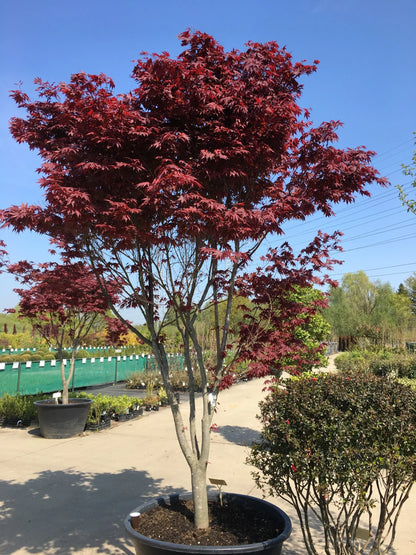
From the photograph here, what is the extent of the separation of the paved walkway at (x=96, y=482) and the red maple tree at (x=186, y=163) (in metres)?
1.41

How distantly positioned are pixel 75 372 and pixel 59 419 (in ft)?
14.9

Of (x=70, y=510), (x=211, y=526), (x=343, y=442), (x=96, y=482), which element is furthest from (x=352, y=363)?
(x=343, y=442)

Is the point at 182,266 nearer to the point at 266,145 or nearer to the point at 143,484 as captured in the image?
the point at 266,145

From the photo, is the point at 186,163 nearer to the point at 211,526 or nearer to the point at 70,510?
the point at 211,526

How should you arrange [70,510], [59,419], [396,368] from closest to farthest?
[70,510] < [59,419] < [396,368]

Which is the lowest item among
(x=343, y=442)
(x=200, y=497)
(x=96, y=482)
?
(x=96, y=482)

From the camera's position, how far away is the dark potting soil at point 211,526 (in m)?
2.98

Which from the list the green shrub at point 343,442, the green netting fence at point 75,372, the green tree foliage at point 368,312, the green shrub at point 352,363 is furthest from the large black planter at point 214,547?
the green tree foliage at point 368,312

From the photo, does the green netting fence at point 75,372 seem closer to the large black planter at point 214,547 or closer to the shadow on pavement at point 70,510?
the shadow on pavement at point 70,510

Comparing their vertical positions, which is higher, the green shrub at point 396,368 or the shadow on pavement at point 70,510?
the green shrub at point 396,368

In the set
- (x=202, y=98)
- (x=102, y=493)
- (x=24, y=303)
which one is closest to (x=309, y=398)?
(x=202, y=98)

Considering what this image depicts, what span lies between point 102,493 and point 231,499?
6.67 ft

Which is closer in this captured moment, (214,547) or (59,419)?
(214,547)

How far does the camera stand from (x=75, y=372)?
11891 millimetres
